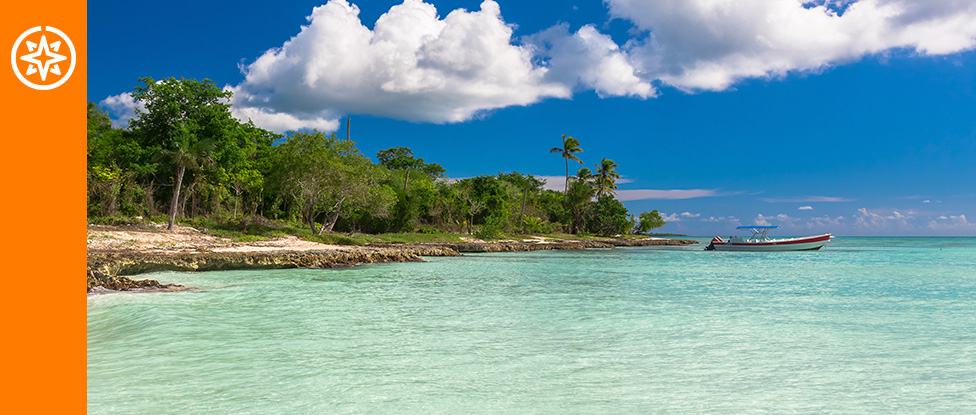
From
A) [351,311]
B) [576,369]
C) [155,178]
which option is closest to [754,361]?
[576,369]

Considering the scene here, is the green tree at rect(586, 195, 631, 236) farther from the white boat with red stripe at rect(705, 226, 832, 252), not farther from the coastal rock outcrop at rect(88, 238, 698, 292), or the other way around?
the coastal rock outcrop at rect(88, 238, 698, 292)

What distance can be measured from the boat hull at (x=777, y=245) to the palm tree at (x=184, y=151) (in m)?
38.7

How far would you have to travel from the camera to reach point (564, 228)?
216ft

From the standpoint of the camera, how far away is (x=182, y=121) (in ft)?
93.9

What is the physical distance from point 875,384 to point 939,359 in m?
1.97

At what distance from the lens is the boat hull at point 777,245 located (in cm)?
4197

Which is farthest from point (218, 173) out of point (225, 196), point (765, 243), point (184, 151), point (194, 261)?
point (765, 243)

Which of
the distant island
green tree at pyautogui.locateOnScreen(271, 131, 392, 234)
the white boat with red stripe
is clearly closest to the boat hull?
the white boat with red stripe

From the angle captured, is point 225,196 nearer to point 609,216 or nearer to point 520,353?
point 520,353

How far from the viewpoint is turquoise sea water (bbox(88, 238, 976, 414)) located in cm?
489

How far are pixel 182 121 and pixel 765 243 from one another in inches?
1625

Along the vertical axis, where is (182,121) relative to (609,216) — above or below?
above
